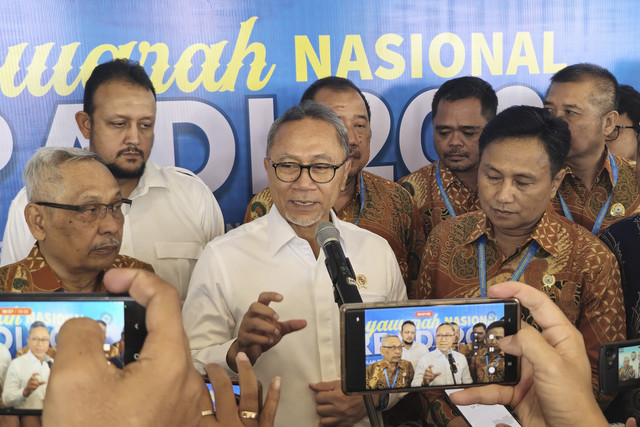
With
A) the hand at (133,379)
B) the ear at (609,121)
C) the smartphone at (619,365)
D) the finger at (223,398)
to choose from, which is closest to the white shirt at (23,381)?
the finger at (223,398)

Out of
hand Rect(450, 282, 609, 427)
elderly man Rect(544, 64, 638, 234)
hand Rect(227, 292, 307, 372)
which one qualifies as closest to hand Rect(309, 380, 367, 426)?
hand Rect(227, 292, 307, 372)

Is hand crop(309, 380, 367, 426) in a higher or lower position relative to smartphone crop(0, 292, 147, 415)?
lower

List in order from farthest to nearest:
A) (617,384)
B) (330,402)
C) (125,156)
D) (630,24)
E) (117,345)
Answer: (630,24), (125,156), (330,402), (617,384), (117,345)

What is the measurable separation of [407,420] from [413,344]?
5.19 feet

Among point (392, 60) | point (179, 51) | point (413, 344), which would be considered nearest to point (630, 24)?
point (392, 60)

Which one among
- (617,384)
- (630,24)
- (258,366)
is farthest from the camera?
(630,24)

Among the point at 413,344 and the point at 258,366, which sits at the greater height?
the point at 413,344

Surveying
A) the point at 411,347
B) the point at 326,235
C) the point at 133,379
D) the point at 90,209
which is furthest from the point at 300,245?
the point at 133,379

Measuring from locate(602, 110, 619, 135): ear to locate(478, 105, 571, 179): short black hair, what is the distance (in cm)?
96

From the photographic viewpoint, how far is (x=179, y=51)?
3.40 meters

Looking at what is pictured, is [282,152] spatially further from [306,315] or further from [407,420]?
[407,420]

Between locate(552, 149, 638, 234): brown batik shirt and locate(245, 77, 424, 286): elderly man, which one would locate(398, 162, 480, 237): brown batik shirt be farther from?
locate(552, 149, 638, 234): brown batik shirt

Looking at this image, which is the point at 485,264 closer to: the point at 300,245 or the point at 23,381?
the point at 300,245

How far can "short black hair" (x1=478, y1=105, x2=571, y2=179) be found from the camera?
259 cm
